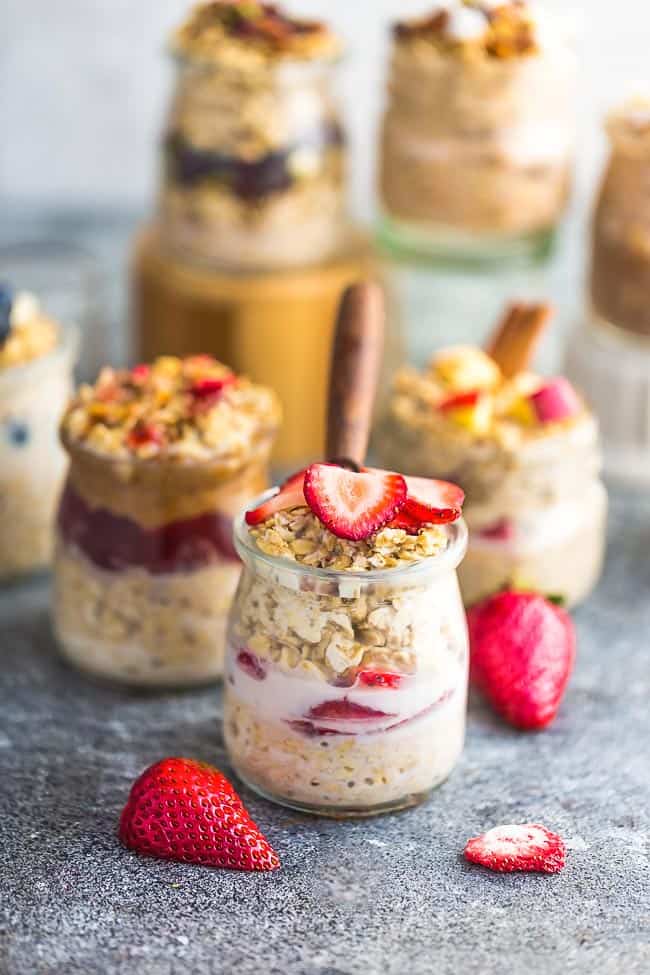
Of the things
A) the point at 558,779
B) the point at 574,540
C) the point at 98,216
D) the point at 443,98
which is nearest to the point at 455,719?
the point at 558,779

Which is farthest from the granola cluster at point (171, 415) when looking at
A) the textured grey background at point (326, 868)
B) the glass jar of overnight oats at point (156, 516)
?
the textured grey background at point (326, 868)

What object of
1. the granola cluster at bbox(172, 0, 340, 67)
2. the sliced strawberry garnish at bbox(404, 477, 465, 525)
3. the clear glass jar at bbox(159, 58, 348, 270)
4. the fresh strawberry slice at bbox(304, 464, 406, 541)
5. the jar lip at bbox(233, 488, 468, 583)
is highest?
the granola cluster at bbox(172, 0, 340, 67)

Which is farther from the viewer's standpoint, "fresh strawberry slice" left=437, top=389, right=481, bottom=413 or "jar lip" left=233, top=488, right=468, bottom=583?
"fresh strawberry slice" left=437, top=389, right=481, bottom=413

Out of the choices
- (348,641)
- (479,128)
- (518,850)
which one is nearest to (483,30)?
(479,128)

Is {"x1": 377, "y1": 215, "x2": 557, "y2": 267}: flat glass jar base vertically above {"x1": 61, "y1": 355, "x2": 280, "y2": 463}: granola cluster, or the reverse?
{"x1": 377, "y1": 215, "x2": 557, "y2": 267}: flat glass jar base

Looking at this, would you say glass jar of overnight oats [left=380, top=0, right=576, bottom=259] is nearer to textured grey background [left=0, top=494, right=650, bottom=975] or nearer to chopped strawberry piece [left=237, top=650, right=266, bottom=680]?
textured grey background [left=0, top=494, right=650, bottom=975]

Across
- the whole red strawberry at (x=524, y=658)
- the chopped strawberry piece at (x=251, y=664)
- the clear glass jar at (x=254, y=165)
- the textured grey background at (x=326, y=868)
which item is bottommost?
the textured grey background at (x=326, y=868)

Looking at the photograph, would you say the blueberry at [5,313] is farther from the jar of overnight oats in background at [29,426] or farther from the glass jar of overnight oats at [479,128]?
the glass jar of overnight oats at [479,128]

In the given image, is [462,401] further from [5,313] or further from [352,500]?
[5,313]

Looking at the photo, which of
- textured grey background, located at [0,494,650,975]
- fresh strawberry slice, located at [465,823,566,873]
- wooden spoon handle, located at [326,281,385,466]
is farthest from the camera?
wooden spoon handle, located at [326,281,385,466]

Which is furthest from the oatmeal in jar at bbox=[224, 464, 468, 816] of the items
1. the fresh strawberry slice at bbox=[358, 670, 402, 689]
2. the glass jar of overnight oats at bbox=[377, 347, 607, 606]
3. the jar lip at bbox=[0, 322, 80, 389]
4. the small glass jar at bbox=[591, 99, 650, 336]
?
the small glass jar at bbox=[591, 99, 650, 336]
